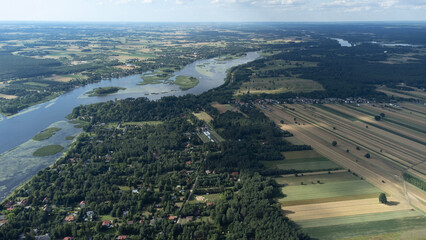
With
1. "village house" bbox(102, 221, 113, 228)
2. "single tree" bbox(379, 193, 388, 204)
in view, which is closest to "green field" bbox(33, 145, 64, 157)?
"village house" bbox(102, 221, 113, 228)

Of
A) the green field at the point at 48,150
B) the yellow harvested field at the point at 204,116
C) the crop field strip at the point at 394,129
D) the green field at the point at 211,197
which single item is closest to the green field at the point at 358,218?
the green field at the point at 211,197

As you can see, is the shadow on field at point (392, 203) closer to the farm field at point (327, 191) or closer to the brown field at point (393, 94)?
the farm field at point (327, 191)

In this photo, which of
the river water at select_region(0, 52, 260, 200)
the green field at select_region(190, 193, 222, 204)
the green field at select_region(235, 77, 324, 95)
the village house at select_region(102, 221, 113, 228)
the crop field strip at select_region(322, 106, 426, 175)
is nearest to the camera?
the village house at select_region(102, 221, 113, 228)

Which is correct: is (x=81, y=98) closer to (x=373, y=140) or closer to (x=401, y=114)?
(x=373, y=140)

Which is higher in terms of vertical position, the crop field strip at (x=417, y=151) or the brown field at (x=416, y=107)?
the brown field at (x=416, y=107)

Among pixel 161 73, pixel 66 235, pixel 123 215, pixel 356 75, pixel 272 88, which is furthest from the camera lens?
pixel 161 73

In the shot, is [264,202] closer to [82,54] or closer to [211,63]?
[211,63]

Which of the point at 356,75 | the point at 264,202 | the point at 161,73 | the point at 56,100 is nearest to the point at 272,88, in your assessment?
the point at 356,75

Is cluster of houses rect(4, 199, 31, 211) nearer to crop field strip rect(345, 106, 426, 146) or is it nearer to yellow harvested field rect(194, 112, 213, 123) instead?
yellow harvested field rect(194, 112, 213, 123)
